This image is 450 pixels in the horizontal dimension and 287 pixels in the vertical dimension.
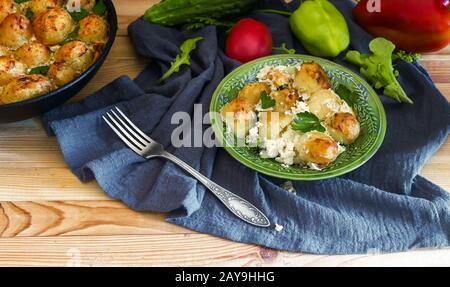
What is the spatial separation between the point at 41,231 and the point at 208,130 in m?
0.40

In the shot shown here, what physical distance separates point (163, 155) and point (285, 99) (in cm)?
28

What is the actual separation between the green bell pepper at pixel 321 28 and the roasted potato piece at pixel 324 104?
251mm

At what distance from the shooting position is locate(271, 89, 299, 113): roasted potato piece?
115 centimetres

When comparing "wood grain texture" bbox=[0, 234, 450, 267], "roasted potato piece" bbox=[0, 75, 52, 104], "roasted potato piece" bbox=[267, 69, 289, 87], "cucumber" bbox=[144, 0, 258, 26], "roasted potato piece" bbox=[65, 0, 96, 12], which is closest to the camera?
"wood grain texture" bbox=[0, 234, 450, 267]

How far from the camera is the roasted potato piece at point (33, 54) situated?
1189 mm

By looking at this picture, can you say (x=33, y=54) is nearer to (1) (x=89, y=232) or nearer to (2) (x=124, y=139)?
(2) (x=124, y=139)

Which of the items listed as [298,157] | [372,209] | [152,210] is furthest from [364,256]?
[152,210]

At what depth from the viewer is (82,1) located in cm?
131

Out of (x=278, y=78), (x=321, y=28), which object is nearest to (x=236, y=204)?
(x=278, y=78)

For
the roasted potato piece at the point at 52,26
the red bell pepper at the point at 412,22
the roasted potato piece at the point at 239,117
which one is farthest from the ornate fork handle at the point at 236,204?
the red bell pepper at the point at 412,22

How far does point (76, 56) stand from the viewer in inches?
46.6

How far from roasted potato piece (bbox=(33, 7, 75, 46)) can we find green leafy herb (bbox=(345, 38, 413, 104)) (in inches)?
26.4

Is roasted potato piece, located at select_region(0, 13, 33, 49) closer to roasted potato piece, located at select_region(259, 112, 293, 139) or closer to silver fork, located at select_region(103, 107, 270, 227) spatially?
silver fork, located at select_region(103, 107, 270, 227)

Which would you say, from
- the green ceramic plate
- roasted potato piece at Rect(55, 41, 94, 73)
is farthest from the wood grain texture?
roasted potato piece at Rect(55, 41, 94, 73)
